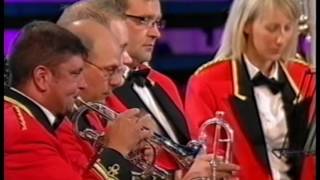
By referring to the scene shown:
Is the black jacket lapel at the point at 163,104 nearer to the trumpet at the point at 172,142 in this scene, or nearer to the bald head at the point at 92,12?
the trumpet at the point at 172,142

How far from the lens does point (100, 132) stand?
202cm

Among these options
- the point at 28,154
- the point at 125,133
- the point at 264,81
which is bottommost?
the point at 28,154

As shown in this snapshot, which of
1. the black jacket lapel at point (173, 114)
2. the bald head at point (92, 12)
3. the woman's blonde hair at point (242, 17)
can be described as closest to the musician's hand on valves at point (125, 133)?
the bald head at point (92, 12)

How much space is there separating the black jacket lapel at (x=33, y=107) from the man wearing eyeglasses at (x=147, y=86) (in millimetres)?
418

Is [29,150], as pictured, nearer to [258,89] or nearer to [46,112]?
[46,112]

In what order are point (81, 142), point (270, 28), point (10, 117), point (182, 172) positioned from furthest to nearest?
point (270, 28), point (182, 172), point (81, 142), point (10, 117)

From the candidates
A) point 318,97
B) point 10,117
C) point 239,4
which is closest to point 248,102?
point 239,4

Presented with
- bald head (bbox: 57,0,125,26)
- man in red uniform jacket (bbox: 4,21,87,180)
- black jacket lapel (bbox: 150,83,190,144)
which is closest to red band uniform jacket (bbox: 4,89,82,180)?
man in red uniform jacket (bbox: 4,21,87,180)

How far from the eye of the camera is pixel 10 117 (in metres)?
1.78

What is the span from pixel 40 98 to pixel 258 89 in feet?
2.69

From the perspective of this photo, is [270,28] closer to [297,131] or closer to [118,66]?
[297,131]

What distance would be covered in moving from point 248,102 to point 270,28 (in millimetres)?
201

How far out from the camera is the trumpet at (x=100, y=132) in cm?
198

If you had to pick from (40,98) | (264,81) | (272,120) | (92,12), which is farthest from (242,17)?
(40,98)
